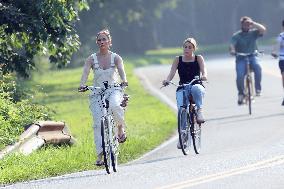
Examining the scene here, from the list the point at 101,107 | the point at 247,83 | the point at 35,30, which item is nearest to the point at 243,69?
the point at 247,83

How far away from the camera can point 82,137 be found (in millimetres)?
17891

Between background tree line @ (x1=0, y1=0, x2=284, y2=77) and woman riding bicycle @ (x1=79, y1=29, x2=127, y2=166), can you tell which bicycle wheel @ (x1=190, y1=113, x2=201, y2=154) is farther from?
background tree line @ (x1=0, y1=0, x2=284, y2=77)

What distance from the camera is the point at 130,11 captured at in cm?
6938

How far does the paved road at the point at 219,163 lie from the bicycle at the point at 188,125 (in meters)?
0.17

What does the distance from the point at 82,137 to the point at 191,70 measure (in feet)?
12.7

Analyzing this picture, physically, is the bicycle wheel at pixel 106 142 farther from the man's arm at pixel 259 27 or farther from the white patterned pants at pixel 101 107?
the man's arm at pixel 259 27

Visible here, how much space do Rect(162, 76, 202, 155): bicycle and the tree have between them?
3.98 meters

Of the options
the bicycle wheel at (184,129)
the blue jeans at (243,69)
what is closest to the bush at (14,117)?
the bicycle wheel at (184,129)

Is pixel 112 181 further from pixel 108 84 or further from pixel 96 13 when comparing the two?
pixel 96 13

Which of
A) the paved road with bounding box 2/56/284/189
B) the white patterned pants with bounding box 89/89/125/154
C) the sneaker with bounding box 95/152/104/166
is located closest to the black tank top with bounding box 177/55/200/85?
the paved road with bounding box 2/56/284/189

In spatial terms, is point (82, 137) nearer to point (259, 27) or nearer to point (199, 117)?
point (199, 117)

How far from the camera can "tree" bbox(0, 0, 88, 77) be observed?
58.4ft

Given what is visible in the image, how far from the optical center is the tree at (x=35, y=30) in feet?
58.4

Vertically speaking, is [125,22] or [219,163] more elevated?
[125,22]
